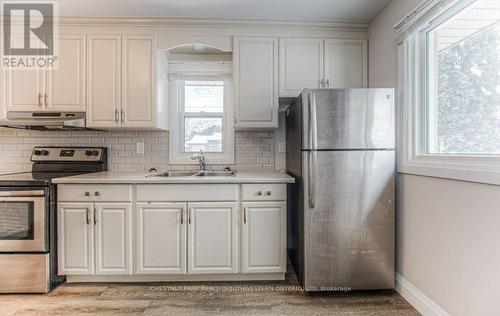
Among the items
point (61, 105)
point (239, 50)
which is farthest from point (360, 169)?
point (61, 105)

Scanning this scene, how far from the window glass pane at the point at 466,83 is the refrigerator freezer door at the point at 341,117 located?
1.16ft

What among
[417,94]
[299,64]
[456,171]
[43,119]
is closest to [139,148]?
[43,119]

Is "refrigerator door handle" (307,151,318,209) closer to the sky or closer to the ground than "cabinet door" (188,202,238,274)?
closer to the sky

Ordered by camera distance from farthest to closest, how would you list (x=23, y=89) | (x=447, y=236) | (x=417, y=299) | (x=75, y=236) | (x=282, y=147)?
(x=282, y=147) < (x=23, y=89) < (x=75, y=236) < (x=417, y=299) < (x=447, y=236)

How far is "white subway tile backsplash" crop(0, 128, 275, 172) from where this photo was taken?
305cm

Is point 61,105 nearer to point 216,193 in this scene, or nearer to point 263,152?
point 216,193

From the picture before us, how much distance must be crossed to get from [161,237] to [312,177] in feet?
4.24

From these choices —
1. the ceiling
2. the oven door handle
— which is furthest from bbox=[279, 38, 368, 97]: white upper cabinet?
the oven door handle

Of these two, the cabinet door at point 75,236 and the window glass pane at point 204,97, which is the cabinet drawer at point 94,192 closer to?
the cabinet door at point 75,236

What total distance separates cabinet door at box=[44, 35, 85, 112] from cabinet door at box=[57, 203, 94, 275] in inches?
38.6

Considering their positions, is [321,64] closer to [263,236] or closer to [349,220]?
[349,220]

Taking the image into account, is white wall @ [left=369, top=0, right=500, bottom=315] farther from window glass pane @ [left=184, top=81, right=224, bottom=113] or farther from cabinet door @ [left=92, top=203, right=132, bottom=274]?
cabinet door @ [left=92, top=203, right=132, bottom=274]

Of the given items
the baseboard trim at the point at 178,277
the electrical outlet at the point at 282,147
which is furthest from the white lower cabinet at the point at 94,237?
the electrical outlet at the point at 282,147

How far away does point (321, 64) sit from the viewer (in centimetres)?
283
